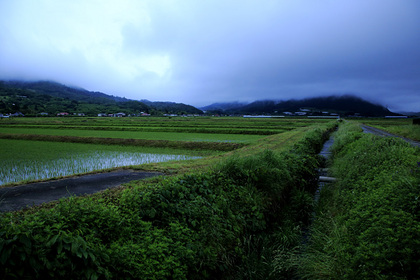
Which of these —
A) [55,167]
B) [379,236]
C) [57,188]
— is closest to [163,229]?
[379,236]

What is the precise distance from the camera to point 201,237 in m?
4.54

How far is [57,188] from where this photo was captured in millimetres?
6922

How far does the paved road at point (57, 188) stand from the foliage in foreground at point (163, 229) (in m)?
1.77

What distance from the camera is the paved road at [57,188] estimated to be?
5668 millimetres

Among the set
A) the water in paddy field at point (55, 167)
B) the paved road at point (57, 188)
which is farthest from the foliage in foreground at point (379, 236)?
the water in paddy field at point (55, 167)

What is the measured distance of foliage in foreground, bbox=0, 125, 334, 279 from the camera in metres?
2.71

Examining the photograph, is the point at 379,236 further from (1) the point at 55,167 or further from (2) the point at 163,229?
(1) the point at 55,167

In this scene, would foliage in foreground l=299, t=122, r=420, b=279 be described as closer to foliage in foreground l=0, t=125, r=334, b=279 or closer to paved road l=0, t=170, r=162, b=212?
foliage in foreground l=0, t=125, r=334, b=279

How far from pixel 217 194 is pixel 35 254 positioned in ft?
13.0

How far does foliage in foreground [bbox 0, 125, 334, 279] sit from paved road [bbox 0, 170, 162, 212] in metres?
1.77

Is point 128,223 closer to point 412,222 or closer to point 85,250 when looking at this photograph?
point 85,250

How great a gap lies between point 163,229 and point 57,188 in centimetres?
461

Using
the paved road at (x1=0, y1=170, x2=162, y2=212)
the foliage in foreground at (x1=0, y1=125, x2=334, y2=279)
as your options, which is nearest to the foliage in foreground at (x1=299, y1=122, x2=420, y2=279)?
the foliage in foreground at (x1=0, y1=125, x2=334, y2=279)

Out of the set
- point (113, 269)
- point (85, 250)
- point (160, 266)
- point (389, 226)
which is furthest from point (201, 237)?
point (389, 226)
